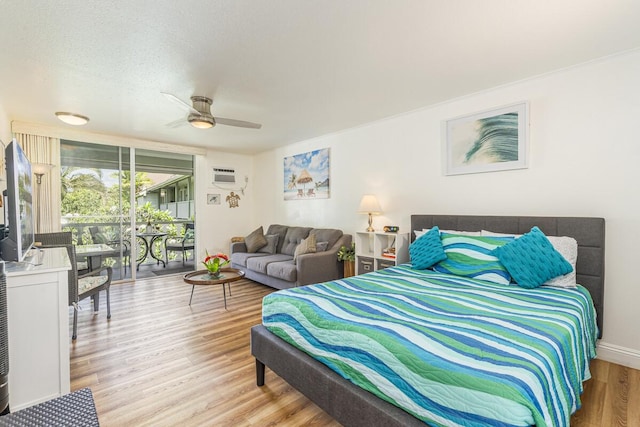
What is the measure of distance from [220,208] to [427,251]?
459 cm

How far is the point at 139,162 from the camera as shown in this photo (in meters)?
5.38

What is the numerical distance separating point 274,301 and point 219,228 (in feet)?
14.9

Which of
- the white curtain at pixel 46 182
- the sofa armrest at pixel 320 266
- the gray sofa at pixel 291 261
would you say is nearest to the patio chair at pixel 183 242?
the gray sofa at pixel 291 261

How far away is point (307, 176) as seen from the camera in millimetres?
5328

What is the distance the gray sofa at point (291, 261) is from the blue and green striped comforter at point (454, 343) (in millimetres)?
1843

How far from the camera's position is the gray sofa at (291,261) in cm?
406

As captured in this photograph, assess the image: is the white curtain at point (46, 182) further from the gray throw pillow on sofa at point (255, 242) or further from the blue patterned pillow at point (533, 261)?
the blue patterned pillow at point (533, 261)

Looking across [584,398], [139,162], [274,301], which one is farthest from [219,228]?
[584,398]

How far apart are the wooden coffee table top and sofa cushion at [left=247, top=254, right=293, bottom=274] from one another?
0.53 m

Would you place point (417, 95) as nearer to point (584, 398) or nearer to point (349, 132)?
point (349, 132)

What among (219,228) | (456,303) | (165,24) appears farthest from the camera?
(219,228)

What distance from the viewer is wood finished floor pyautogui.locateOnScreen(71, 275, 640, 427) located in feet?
5.96

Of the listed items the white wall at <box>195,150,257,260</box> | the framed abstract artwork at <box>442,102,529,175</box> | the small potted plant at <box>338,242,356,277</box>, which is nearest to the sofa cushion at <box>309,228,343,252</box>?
the small potted plant at <box>338,242,356,277</box>

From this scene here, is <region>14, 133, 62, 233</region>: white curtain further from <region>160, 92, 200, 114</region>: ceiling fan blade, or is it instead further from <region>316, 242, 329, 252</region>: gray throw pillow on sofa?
<region>316, 242, 329, 252</region>: gray throw pillow on sofa
